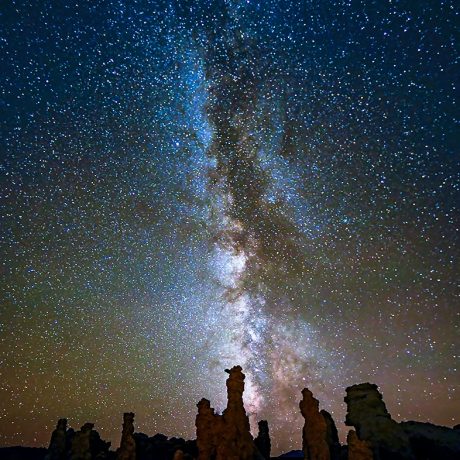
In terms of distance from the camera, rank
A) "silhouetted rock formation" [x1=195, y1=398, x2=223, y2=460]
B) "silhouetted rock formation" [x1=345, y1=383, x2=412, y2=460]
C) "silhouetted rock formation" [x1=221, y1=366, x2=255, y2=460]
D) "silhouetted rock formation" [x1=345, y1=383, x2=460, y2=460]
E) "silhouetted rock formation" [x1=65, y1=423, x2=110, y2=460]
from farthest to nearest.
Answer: "silhouetted rock formation" [x1=65, y1=423, x2=110, y2=460] < "silhouetted rock formation" [x1=345, y1=383, x2=460, y2=460] < "silhouetted rock formation" [x1=345, y1=383, x2=412, y2=460] < "silhouetted rock formation" [x1=195, y1=398, x2=223, y2=460] < "silhouetted rock formation" [x1=221, y1=366, x2=255, y2=460]

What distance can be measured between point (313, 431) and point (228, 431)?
8.13 metres

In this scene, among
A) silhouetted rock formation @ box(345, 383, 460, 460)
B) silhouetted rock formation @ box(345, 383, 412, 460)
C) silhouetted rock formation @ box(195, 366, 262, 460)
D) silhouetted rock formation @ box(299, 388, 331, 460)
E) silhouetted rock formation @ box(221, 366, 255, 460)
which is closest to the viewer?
silhouetted rock formation @ box(221, 366, 255, 460)

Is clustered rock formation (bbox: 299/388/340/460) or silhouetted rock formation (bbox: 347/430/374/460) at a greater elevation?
clustered rock formation (bbox: 299/388/340/460)

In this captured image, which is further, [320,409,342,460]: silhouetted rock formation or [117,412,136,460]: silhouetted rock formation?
[117,412,136,460]: silhouetted rock formation

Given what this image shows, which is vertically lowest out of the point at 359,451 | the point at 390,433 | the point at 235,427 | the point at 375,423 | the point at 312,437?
the point at 359,451

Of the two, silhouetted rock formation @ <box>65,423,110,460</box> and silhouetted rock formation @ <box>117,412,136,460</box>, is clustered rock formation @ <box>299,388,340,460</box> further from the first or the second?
silhouetted rock formation @ <box>65,423,110,460</box>

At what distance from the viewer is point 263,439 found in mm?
50156

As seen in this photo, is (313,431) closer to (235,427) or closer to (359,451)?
Result: (359,451)

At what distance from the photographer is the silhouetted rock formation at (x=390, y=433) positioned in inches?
1494

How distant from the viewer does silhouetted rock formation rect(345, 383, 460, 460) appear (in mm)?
37938

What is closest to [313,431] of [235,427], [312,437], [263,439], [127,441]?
[312,437]

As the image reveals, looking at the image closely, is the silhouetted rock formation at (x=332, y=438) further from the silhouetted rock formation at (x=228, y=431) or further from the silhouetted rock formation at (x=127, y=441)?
the silhouetted rock formation at (x=127, y=441)

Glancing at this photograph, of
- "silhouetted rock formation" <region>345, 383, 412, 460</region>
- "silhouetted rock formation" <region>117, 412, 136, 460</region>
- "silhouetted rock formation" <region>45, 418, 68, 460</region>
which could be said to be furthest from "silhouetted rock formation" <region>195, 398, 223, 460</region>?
"silhouetted rock formation" <region>45, 418, 68, 460</region>

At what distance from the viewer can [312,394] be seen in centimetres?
3947
